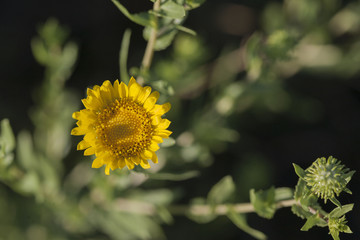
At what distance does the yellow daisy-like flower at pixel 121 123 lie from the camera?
83.4 inches

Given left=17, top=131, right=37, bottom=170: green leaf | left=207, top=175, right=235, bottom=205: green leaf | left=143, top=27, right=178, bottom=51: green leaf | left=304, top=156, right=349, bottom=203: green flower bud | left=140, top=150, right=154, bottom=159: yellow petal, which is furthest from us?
left=17, top=131, right=37, bottom=170: green leaf

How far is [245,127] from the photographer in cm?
441

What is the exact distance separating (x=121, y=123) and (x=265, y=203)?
39.8 inches

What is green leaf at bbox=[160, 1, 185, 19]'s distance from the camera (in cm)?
203

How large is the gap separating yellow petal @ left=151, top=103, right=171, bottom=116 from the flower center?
0.23 feet

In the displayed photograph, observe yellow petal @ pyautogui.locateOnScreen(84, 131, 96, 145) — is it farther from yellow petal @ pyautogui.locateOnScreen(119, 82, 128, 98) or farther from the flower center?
yellow petal @ pyautogui.locateOnScreen(119, 82, 128, 98)

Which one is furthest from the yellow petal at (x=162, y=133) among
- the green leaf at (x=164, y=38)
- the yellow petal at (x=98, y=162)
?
the green leaf at (x=164, y=38)

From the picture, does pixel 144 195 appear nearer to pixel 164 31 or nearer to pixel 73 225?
pixel 73 225

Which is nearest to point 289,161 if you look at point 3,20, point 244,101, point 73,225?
point 244,101

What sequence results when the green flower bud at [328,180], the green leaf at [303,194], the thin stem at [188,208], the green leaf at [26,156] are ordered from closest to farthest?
the green flower bud at [328,180], the green leaf at [303,194], the thin stem at [188,208], the green leaf at [26,156]

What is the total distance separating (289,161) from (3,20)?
373 cm

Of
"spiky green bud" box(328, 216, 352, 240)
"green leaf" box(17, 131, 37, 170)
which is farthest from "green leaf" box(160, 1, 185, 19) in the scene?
"green leaf" box(17, 131, 37, 170)

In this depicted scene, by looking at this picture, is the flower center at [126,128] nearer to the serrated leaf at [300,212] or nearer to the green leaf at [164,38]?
the green leaf at [164,38]

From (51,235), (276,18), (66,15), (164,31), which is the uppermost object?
(66,15)
